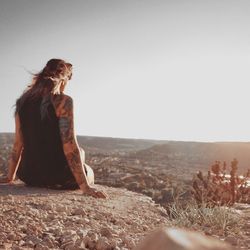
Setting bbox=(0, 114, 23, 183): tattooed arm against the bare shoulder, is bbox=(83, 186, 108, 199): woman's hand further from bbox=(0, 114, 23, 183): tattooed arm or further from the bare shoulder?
bbox=(0, 114, 23, 183): tattooed arm

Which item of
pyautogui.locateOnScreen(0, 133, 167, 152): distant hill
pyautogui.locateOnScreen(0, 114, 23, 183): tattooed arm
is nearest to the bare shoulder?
pyautogui.locateOnScreen(0, 114, 23, 183): tattooed arm

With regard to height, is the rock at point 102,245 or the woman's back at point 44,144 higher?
the woman's back at point 44,144

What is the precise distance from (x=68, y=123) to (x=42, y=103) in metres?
0.34

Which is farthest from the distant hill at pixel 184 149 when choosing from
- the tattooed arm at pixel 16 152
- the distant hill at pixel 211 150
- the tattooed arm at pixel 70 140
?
the tattooed arm at pixel 70 140

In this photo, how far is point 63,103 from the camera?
4105mm

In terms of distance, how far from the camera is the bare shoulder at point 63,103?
161 inches

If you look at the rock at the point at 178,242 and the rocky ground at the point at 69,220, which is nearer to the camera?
the rock at the point at 178,242

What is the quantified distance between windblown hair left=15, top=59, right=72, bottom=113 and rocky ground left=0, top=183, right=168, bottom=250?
0.94 meters

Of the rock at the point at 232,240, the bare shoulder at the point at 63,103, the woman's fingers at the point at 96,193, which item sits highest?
the bare shoulder at the point at 63,103

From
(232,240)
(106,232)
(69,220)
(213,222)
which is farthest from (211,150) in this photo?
(106,232)

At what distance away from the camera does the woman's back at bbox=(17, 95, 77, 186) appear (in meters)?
4.18

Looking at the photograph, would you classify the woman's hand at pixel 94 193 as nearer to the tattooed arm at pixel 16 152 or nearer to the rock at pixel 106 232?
the tattooed arm at pixel 16 152

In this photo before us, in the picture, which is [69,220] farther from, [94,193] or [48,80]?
[48,80]

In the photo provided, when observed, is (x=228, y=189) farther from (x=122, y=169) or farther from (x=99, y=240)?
(x=122, y=169)
